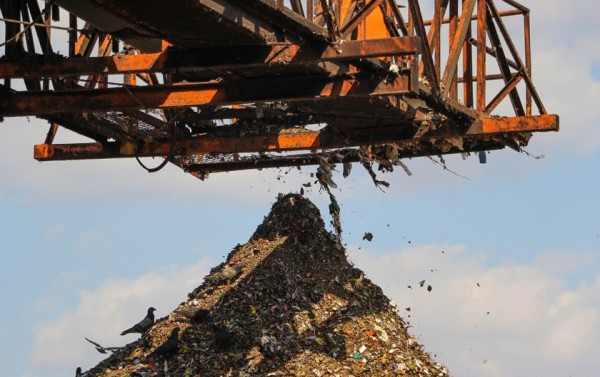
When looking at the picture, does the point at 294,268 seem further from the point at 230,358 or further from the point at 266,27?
the point at 266,27

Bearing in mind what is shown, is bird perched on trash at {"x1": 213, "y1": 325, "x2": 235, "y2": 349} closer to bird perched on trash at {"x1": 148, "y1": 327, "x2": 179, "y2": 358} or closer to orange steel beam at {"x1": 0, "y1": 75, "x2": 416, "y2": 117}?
bird perched on trash at {"x1": 148, "y1": 327, "x2": 179, "y2": 358}

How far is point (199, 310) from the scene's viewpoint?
15055 mm

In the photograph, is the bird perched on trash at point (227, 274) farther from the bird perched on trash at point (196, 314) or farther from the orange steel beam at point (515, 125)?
the orange steel beam at point (515, 125)

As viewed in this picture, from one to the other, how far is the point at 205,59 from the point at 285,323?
585 centimetres

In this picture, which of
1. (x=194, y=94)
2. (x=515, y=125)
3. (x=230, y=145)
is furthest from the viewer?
Result: (x=230, y=145)

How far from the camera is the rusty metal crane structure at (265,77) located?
9.30 meters

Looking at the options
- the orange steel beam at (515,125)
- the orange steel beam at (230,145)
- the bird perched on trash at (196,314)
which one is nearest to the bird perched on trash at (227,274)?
the bird perched on trash at (196,314)

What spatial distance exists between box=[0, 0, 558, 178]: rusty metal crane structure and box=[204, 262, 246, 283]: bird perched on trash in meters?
2.37

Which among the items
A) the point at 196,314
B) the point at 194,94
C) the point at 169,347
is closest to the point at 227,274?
the point at 196,314

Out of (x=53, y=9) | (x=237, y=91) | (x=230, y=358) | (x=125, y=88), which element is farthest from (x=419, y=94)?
(x=230, y=358)

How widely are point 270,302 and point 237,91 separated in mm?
5305

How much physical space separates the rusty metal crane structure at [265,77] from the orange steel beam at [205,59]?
0.03 feet

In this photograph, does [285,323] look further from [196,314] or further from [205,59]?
[205,59]

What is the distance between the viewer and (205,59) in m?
9.66
